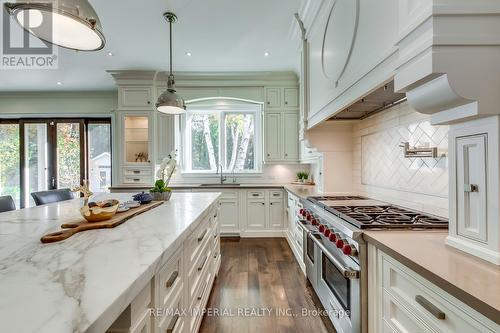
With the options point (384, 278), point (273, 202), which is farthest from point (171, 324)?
point (273, 202)

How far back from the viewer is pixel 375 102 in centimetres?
188

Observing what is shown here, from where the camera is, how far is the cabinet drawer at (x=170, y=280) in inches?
38.0

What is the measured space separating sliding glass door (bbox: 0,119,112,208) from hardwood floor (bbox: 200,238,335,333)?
3762mm

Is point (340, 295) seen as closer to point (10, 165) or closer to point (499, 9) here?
point (499, 9)

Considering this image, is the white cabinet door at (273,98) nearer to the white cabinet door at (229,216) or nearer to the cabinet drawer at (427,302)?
the white cabinet door at (229,216)

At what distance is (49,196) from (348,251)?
9.79 feet

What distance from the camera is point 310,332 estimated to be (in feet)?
5.83

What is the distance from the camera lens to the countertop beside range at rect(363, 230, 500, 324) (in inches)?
24.4

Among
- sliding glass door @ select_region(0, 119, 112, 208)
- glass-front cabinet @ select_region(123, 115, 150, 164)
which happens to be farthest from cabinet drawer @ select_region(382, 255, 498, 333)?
sliding glass door @ select_region(0, 119, 112, 208)

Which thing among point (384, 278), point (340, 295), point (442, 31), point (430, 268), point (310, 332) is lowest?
point (310, 332)

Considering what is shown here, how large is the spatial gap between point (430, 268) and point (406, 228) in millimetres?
500

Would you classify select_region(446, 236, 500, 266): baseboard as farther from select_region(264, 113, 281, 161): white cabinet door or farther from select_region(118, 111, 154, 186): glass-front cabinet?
select_region(118, 111, 154, 186): glass-front cabinet

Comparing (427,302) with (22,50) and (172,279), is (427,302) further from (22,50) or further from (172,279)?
(22,50)

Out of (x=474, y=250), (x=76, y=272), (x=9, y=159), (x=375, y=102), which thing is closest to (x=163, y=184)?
(x=76, y=272)
